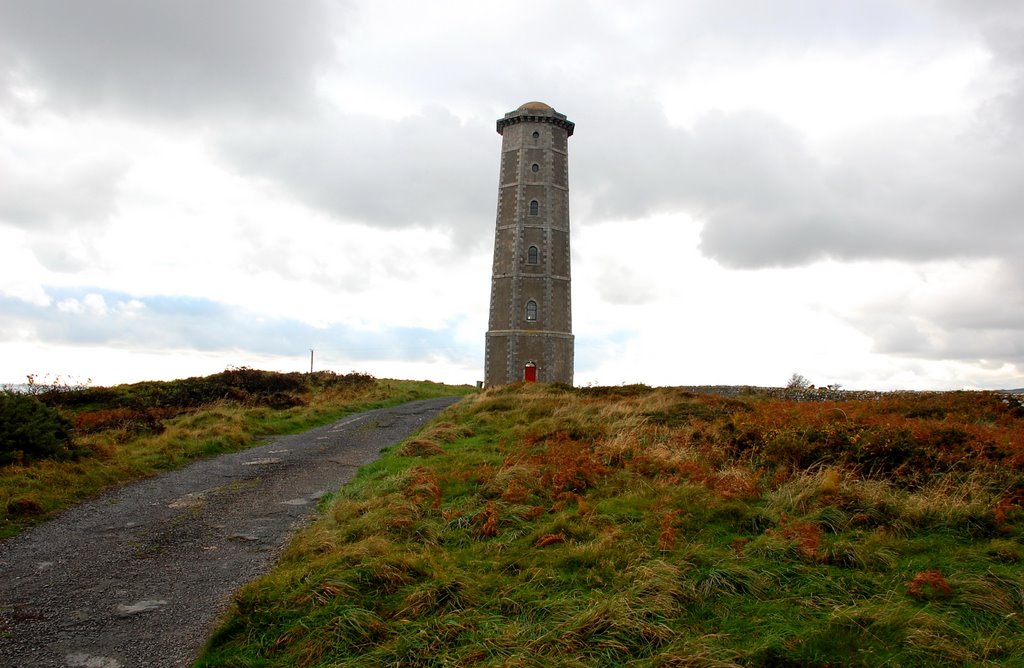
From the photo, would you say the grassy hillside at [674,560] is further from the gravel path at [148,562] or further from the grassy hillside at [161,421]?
the grassy hillside at [161,421]

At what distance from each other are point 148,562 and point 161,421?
496 inches

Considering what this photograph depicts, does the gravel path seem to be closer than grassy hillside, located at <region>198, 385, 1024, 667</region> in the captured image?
No

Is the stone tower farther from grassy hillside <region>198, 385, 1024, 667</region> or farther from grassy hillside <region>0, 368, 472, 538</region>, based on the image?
grassy hillside <region>198, 385, 1024, 667</region>

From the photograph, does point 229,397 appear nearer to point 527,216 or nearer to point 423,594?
point 527,216

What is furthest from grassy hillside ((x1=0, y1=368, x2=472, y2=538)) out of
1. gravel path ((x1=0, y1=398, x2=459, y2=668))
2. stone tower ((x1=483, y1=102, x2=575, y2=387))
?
stone tower ((x1=483, y1=102, x2=575, y2=387))

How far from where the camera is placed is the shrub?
12.1 m

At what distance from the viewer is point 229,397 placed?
25391 mm

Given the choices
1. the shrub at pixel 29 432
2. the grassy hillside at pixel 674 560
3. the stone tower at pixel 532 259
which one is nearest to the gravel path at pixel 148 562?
the grassy hillside at pixel 674 560

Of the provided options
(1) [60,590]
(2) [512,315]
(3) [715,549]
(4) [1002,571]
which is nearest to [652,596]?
(3) [715,549]

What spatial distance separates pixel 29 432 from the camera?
12.5m

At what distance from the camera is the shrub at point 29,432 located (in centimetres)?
1213

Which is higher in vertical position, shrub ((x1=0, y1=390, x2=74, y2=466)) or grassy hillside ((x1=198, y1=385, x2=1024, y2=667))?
shrub ((x1=0, y1=390, x2=74, y2=466))

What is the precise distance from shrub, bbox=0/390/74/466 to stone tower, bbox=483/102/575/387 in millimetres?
24897

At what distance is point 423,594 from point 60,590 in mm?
4222
